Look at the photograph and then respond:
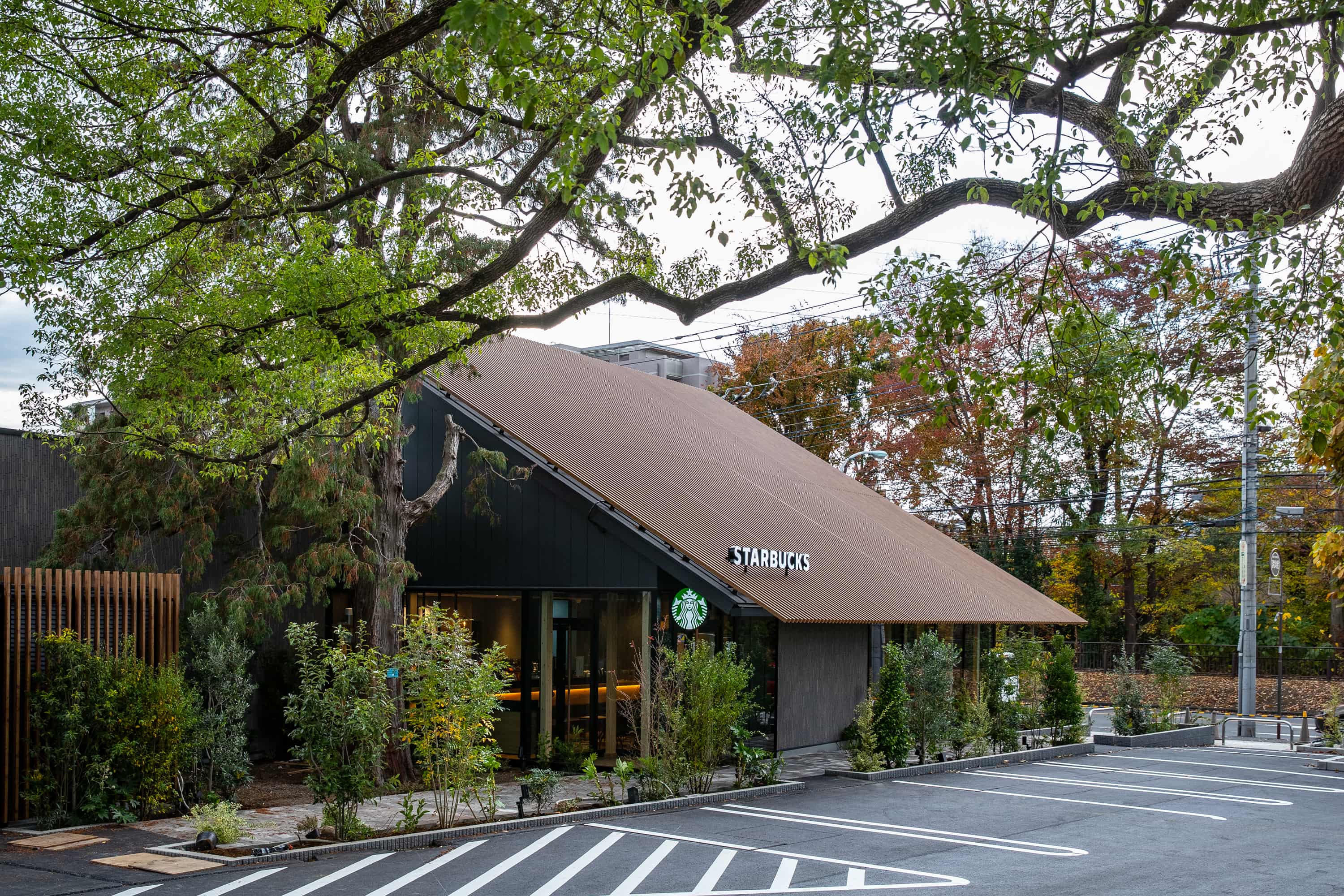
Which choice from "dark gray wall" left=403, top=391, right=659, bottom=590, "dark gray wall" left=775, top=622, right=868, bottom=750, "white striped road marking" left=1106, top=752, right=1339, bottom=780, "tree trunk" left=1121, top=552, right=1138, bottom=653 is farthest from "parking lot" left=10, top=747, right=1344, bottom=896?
"tree trunk" left=1121, top=552, right=1138, bottom=653

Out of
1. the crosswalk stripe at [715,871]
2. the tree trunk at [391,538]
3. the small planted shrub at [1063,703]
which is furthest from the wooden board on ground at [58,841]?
the small planted shrub at [1063,703]

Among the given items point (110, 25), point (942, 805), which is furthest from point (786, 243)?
point (942, 805)

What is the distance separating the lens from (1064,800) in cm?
1558

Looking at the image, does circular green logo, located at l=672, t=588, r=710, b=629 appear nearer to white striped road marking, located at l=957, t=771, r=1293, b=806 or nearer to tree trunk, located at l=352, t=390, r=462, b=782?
tree trunk, located at l=352, t=390, r=462, b=782

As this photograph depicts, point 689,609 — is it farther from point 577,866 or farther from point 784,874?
point 784,874

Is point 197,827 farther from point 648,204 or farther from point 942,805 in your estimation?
point 942,805

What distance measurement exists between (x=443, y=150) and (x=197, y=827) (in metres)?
8.37

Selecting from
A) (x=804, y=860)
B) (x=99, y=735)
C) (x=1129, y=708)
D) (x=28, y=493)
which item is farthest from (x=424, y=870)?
(x=1129, y=708)

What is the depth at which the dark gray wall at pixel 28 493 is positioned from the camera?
688 inches

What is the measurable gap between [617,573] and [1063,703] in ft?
32.6

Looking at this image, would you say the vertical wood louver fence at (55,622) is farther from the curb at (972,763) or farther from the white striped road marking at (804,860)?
the curb at (972,763)

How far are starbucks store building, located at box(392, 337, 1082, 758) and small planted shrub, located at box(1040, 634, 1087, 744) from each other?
1.13 metres

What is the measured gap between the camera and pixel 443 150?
48.2 feet

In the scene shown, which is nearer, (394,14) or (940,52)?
(940,52)
